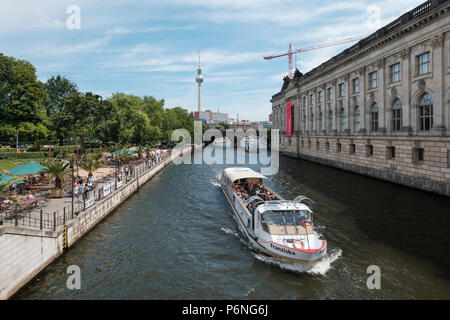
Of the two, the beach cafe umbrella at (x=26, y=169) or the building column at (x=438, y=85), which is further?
the building column at (x=438, y=85)

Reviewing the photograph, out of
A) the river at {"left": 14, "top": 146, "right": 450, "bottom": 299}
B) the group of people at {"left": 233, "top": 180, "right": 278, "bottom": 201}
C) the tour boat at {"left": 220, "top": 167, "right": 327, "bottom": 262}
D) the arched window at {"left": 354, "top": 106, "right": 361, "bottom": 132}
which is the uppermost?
the arched window at {"left": 354, "top": 106, "right": 361, "bottom": 132}

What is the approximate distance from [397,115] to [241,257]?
105 feet

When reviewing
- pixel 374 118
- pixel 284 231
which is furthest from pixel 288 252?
pixel 374 118

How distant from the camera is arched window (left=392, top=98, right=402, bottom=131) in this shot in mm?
37375

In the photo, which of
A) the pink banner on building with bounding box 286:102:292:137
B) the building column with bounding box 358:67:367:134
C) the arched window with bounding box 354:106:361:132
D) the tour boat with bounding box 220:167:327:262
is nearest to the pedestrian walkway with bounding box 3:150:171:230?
the tour boat with bounding box 220:167:327:262

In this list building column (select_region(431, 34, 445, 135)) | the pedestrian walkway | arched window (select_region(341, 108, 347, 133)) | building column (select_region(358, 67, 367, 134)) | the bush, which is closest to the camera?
the pedestrian walkway

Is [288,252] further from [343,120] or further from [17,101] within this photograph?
[17,101]

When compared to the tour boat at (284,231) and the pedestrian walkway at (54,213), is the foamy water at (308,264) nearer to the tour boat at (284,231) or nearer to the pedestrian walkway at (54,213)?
the tour boat at (284,231)

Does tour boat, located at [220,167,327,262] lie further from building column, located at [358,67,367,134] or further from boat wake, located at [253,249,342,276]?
building column, located at [358,67,367,134]

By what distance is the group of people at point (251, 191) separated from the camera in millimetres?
24111

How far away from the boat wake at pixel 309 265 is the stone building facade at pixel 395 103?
64.4 feet

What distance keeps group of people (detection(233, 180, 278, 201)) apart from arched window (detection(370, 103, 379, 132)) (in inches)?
944

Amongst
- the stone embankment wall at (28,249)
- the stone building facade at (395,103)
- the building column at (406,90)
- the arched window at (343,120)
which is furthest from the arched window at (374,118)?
the stone embankment wall at (28,249)

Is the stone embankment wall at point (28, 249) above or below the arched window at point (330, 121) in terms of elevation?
below
